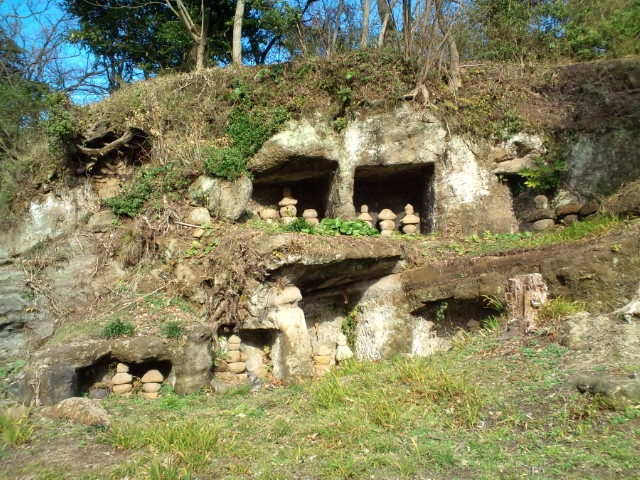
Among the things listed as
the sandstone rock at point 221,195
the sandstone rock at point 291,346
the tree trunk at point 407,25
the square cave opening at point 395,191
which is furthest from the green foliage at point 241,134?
the sandstone rock at point 291,346

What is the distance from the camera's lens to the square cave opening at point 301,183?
10844 millimetres

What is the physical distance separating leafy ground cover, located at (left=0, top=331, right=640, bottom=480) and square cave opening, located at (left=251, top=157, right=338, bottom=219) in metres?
5.58

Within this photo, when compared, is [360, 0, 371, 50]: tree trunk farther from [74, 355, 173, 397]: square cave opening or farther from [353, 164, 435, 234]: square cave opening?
[74, 355, 173, 397]: square cave opening

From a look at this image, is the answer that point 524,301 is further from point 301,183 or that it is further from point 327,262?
point 301,183

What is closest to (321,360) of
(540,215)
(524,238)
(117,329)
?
(117,329)

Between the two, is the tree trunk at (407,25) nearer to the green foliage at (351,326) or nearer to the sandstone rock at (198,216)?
the sandstone rock at (198,216)

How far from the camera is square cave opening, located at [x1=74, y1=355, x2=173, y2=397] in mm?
7434

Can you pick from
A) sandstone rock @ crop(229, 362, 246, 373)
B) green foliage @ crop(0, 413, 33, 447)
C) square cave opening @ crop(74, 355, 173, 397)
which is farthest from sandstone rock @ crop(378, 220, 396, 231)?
green foliage @ crop(0, 413, 33, 447)

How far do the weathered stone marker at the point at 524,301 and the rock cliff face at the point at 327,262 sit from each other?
66 cm

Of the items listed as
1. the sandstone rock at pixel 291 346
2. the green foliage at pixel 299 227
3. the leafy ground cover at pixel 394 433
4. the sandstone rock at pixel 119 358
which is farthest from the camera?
the green foliage at pixel 299 227

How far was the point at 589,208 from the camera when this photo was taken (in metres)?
9.70

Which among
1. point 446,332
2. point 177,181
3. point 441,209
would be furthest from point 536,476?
point 177,181

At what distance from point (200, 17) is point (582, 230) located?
1172cm

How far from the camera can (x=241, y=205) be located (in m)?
9.99
